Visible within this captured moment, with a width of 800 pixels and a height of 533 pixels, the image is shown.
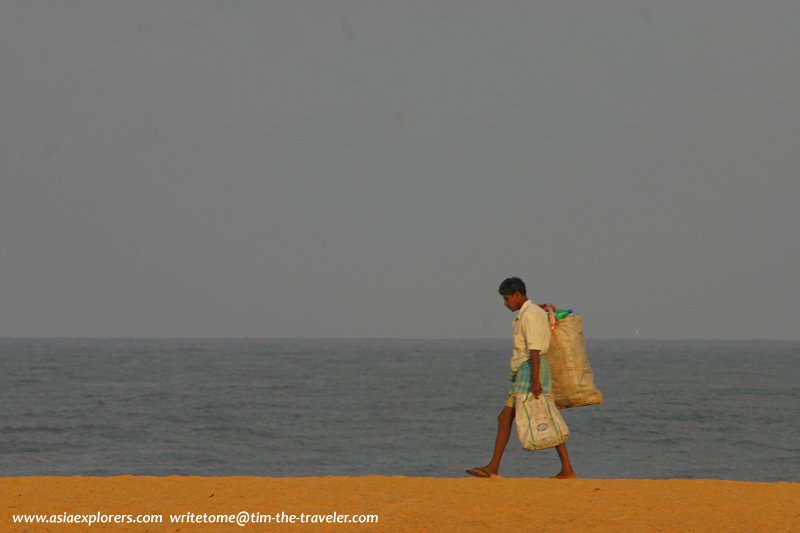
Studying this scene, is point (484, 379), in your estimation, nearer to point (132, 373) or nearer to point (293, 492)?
point (132, 373)

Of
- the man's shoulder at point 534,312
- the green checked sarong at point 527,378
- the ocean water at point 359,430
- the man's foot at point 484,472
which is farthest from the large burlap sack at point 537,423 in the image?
the ocean water at point 359,430

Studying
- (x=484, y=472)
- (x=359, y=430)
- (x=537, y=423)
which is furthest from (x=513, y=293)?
(x=359, y=430)

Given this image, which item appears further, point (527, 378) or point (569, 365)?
point (569, 365)

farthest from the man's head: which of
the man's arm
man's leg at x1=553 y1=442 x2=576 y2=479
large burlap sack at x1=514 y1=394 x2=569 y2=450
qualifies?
man's leg at x1=553 y1=442 x2=576 y2=479

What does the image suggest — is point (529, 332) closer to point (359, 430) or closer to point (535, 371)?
point (535, 371)

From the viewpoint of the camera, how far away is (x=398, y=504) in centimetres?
820

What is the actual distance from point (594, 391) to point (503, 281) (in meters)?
1.33

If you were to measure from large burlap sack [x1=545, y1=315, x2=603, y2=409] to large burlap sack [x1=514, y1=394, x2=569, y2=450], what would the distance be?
1.04 feet

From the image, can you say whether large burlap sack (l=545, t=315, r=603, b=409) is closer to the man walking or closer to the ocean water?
the man walking

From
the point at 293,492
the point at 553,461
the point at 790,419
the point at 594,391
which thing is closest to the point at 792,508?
the point at 594,391

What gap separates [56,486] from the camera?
30.2 ft

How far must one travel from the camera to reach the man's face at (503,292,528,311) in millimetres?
Result: 9586

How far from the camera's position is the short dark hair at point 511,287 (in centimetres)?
959

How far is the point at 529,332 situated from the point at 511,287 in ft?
1.45
